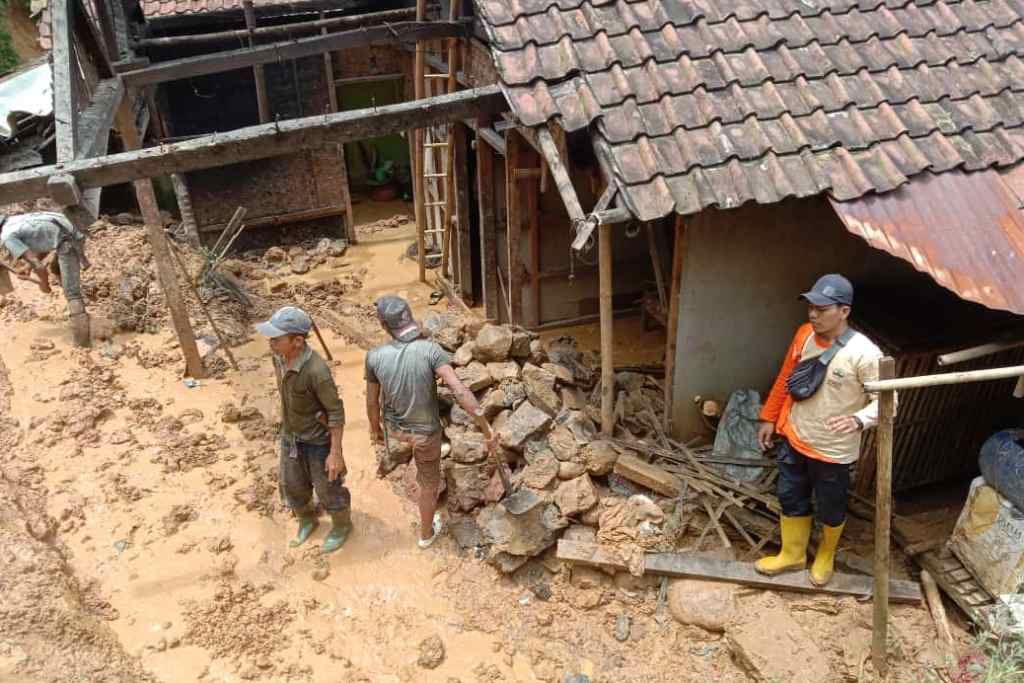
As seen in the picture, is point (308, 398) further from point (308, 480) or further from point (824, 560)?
point (824, 560)

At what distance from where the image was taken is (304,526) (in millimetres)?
5598

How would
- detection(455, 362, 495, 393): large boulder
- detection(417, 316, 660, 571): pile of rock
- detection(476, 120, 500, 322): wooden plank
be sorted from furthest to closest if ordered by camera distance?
detection(476, 120, 500, 322): wooden plank
detection(455, 362, 495, 393): large boulder
detection(417, 316, 660, 571): pile of rock

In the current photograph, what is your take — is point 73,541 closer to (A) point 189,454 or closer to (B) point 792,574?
(A) point 189,454

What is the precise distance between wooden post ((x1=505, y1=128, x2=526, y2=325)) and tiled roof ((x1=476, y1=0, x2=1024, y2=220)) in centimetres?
168

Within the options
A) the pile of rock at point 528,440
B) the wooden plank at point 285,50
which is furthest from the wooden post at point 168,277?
the pile of rock at point 528,440

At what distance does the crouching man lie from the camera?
7.55 m

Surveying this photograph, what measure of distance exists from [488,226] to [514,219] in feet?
3.28

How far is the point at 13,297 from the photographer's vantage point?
8461mm

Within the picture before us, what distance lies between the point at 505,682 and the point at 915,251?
3.70m

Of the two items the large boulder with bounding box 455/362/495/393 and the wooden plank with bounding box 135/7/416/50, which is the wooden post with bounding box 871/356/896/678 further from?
the wooden plank with bounding box 135/7/416/50

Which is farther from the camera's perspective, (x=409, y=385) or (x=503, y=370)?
(x=503, y=370)

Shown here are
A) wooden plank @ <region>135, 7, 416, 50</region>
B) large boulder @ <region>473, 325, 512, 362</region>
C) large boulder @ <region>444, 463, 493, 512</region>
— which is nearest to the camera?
large boulder @ <region>444, 463, 493, 512</region>

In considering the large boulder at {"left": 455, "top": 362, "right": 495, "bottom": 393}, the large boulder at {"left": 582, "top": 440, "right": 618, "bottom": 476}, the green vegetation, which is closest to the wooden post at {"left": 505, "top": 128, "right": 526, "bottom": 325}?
the large boulder at {"left": 455, "top": 362, "right": 495, "bottom": 393}

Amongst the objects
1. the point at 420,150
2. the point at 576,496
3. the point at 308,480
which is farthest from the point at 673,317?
the point at 420,150
